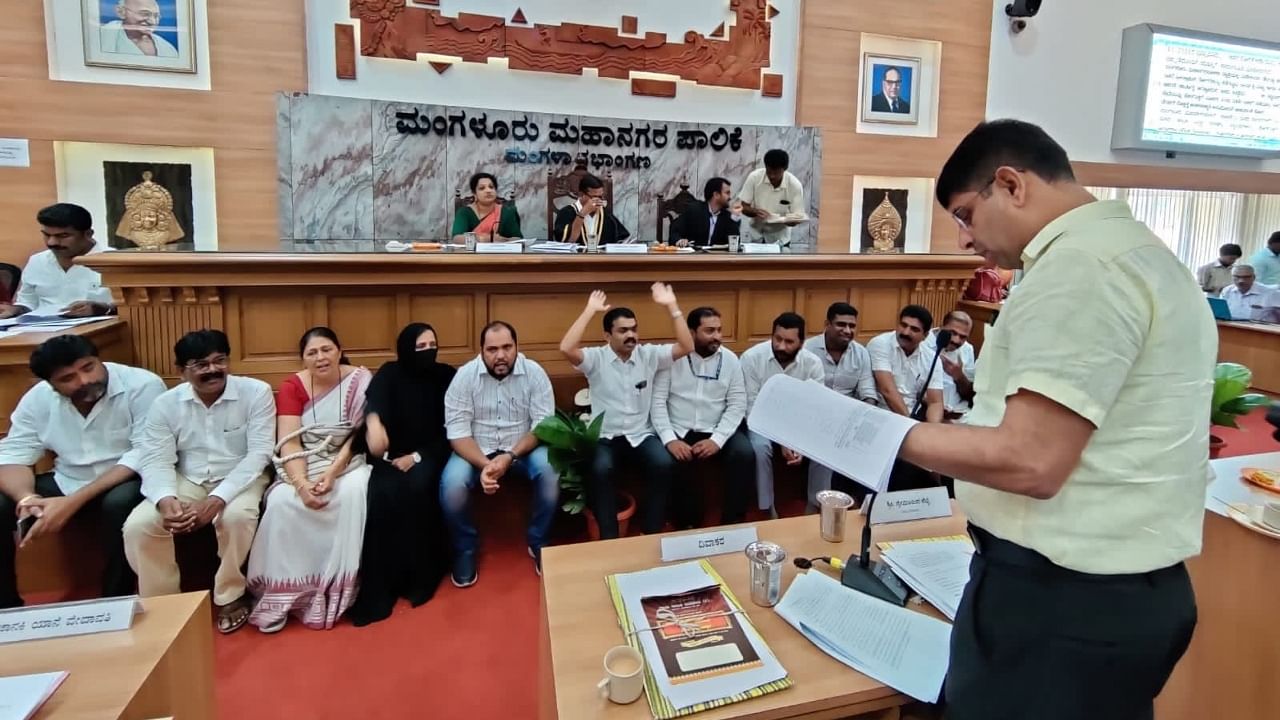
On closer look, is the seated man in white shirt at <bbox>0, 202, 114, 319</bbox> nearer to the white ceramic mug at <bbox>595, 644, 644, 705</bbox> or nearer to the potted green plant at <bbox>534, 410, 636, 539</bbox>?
the potted green plant at <bbox>534, 410, 636, 539</bbox>

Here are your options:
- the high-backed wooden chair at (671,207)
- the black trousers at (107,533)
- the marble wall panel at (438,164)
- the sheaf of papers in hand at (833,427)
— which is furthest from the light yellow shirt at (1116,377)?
the marble wall panel at (438,164)

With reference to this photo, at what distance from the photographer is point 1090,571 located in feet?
2.95

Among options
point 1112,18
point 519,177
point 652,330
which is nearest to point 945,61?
point 1112,18

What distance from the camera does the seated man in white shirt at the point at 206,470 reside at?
2.40 m

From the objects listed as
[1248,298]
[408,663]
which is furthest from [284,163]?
[1248,298]

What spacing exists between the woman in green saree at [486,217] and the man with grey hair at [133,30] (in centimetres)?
251

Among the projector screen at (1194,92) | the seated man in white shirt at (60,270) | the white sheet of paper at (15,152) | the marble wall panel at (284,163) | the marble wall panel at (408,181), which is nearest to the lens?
the seated man in white shirt at (60,270)

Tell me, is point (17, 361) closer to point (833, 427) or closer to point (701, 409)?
point (701, 409)

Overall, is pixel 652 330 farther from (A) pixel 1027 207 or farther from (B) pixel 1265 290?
(B) pixel 1265 290

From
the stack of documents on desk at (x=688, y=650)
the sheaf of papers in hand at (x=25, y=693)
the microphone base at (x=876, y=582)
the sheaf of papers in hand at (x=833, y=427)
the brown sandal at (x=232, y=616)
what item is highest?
the sheaf of papers in hand at (x=833, y=427)

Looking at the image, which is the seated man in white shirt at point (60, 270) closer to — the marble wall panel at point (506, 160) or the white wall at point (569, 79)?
the white wall at point (569, 79)

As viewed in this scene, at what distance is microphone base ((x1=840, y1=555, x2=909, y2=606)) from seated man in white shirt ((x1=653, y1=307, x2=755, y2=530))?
1.57m

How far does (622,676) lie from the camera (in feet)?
3.78

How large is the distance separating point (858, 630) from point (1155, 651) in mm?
518
